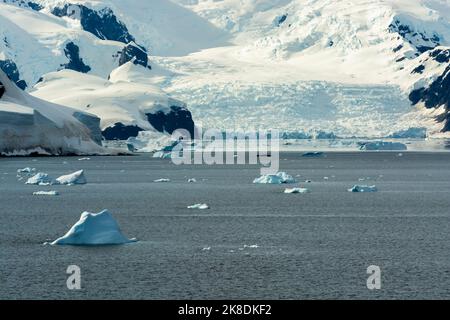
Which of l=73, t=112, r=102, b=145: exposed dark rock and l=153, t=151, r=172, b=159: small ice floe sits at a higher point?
l=73, t=112, r=102, b=145: exposed dark rock

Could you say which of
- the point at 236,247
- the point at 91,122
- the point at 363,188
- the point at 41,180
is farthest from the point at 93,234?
the point at 91,122

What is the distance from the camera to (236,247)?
44906 millimetres

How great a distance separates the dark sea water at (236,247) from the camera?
35156mm

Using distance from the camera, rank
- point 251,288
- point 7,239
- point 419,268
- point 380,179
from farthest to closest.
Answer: point 380,179 → point 7,239 → point 419,268 → point 251,288

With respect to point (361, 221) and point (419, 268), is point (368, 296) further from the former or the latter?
point (361, 221)

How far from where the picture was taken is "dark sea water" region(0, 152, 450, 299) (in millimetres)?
35156

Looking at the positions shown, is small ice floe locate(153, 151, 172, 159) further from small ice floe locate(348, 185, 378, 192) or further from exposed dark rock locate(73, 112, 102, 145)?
small ice floe locate(348, 185, 378, 192)

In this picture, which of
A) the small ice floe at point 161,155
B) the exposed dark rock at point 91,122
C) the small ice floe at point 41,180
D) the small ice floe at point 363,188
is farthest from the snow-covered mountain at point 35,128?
the small ice floe at point 363,188

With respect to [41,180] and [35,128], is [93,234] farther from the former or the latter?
[35,128]

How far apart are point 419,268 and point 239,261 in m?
6.56

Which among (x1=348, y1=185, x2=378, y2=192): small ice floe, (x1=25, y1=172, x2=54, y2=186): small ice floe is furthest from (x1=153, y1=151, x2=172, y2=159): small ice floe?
(x1=348, y1=185, x2=378, y2=192): small ice floe

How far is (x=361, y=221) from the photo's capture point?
187 ft
